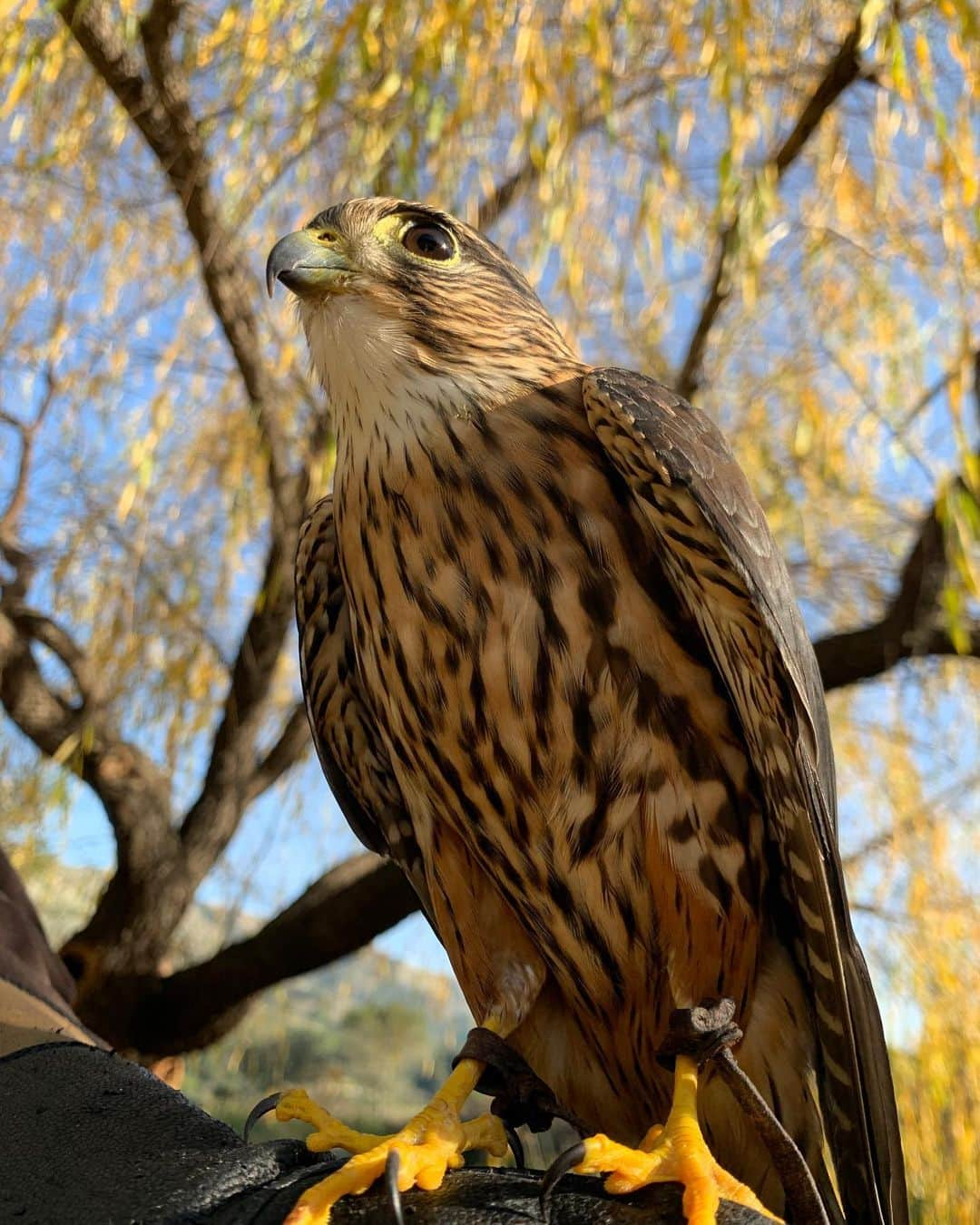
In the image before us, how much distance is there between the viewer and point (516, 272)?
6.64 ft

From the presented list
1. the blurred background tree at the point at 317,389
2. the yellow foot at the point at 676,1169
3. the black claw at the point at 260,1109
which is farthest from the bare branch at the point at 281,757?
the yellow foot at the point at 676,1169

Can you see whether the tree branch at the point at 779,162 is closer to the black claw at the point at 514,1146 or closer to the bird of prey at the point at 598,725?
the bird of prey at the point at 598,725

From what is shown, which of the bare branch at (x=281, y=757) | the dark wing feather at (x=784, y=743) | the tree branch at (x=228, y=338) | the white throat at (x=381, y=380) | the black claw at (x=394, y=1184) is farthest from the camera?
the bare branch at (x=281, y=757)

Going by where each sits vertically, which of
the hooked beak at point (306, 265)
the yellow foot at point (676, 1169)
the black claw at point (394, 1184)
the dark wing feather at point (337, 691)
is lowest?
the yellow foot at point (676, 1169)

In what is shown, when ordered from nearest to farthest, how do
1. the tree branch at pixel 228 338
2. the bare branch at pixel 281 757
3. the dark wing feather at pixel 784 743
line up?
1. the dark wing feather at pixel 784 743
2. the tree branch at pixel 228 338
3. the bare branch at pixel 281 757

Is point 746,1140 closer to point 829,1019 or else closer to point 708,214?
point 829,1019

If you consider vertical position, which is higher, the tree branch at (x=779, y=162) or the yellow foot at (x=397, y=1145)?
the tree branch at (x=779, y=162)

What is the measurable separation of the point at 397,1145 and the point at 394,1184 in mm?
120

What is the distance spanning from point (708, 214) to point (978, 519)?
6.85ft

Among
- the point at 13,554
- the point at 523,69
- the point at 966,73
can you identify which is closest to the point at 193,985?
the point at 13,554

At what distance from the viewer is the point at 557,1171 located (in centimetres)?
107

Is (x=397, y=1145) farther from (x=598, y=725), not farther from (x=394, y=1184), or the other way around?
(x=598, y=725)

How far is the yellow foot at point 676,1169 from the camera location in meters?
1.13

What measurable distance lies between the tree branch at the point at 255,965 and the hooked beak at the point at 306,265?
2.30 metres
